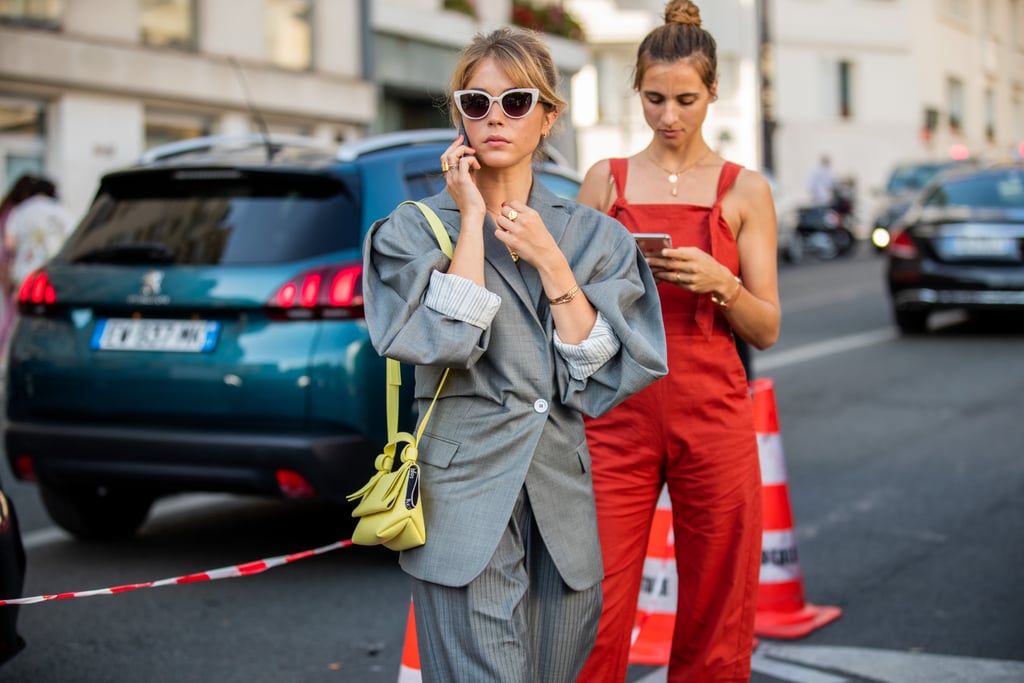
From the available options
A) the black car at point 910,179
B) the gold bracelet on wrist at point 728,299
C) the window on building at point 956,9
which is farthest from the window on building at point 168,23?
the window on building at point 956,9

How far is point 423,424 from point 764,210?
52.9 inches

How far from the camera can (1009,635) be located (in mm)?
4816

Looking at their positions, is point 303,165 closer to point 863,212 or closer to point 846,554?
point 846,554

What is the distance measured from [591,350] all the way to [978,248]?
10947mm

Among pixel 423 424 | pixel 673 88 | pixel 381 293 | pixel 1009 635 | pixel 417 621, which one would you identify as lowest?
pixel 1009 635

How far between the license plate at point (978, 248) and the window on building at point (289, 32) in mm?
10551

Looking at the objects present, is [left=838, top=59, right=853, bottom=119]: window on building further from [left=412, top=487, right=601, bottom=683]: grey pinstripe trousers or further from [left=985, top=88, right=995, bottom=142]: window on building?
[left=412, top=487, right=601, bottom=683]: grey pinstripe trousers

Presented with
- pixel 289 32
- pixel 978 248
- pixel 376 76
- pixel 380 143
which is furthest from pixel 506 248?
pixel 376 76

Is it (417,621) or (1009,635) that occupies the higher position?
(417,621)

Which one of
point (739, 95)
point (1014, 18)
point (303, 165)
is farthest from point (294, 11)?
point (1014, 18)

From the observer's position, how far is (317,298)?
5285 mm

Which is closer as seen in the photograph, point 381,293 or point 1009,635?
point 381,293

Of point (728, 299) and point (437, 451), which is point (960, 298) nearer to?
point (728, 299)

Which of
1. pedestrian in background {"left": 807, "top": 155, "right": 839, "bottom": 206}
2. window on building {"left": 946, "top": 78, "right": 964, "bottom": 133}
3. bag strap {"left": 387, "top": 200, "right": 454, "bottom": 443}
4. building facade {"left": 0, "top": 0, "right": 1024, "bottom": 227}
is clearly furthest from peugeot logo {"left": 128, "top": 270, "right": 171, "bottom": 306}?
window on building {"left": 946, "top": 78, "right": 964, "bottom": 133}
